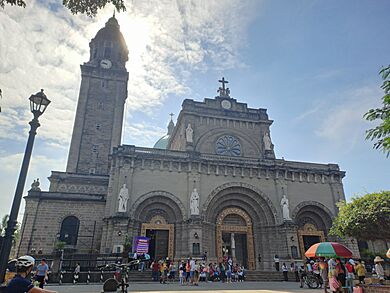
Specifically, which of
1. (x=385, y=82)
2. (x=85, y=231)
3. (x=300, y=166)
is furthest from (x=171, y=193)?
(x=385, y=82)

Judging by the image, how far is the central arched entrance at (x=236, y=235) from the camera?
25652 millimetres

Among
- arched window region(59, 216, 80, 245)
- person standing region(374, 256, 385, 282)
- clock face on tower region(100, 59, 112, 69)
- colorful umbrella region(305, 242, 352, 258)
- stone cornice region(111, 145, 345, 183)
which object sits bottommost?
person standing region(374, 256, 385, 282)

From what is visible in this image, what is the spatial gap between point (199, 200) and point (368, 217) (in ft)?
41.4

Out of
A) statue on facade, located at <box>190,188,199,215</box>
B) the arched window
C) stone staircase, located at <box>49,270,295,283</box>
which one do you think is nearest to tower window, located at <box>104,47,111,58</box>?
the arched window

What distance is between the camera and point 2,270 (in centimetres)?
578

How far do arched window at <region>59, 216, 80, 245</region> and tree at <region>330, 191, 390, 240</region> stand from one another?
21445 mm

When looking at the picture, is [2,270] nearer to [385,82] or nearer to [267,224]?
[385,82]

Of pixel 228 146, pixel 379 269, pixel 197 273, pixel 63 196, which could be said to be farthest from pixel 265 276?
pixel 63 196

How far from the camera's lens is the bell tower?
33938mm

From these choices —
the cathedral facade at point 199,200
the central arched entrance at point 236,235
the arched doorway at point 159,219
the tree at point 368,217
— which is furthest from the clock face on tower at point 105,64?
the tree at point 368,217

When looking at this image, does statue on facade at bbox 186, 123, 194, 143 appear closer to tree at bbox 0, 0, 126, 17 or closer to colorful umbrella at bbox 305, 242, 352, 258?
colorful umbrella at bbox 305, 242, 352, 258

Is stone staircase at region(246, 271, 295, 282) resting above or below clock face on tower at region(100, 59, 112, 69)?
below

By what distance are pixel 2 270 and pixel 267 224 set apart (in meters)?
23.4

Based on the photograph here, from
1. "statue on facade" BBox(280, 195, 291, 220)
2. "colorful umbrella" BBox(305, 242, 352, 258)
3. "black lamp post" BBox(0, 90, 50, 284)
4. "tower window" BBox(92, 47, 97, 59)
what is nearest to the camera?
"black lamp post" BBox(0, 90, 50, 284)
